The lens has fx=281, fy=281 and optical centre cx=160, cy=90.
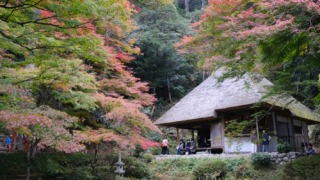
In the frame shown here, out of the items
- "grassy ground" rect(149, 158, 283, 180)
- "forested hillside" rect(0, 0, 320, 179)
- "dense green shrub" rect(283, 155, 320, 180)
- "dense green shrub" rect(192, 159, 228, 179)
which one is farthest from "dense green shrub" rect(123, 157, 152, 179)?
"dense green shrub" rect(283, 155, 320, 180)

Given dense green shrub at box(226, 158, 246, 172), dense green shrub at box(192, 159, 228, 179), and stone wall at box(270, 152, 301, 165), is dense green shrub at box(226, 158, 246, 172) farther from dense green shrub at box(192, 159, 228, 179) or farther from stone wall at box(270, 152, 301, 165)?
stone wall at box(270, 152, 301, 165)

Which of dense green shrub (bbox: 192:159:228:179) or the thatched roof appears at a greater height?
the thatched roof

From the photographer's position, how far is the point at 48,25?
16.1 ft

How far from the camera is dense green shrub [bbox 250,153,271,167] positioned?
37.0ft

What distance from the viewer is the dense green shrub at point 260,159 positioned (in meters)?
11.3

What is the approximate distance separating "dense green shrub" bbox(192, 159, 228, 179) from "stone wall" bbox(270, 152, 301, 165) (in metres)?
2.02

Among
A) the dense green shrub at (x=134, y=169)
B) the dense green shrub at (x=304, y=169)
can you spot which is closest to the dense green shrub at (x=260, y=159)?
the dense green shrub at (x=304, y=169)

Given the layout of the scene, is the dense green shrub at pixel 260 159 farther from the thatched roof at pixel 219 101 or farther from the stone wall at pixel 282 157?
the thatched roof at pixel 219 101

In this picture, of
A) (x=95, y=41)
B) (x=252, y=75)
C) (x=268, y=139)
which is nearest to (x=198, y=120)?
(x=268, y=139)

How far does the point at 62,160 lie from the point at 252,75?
693 cm

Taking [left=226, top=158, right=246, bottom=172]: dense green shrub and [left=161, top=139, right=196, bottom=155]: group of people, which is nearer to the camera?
[left=226, top=158, right=246, bottom=172]: dense green shrub

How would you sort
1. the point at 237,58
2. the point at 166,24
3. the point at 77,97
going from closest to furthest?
the point at 237,58 → the point at 77,97 → the point at 166,24

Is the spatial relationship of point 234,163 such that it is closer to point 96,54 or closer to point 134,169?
point 134,169

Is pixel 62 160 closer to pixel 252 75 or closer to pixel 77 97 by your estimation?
pixel 77 97
